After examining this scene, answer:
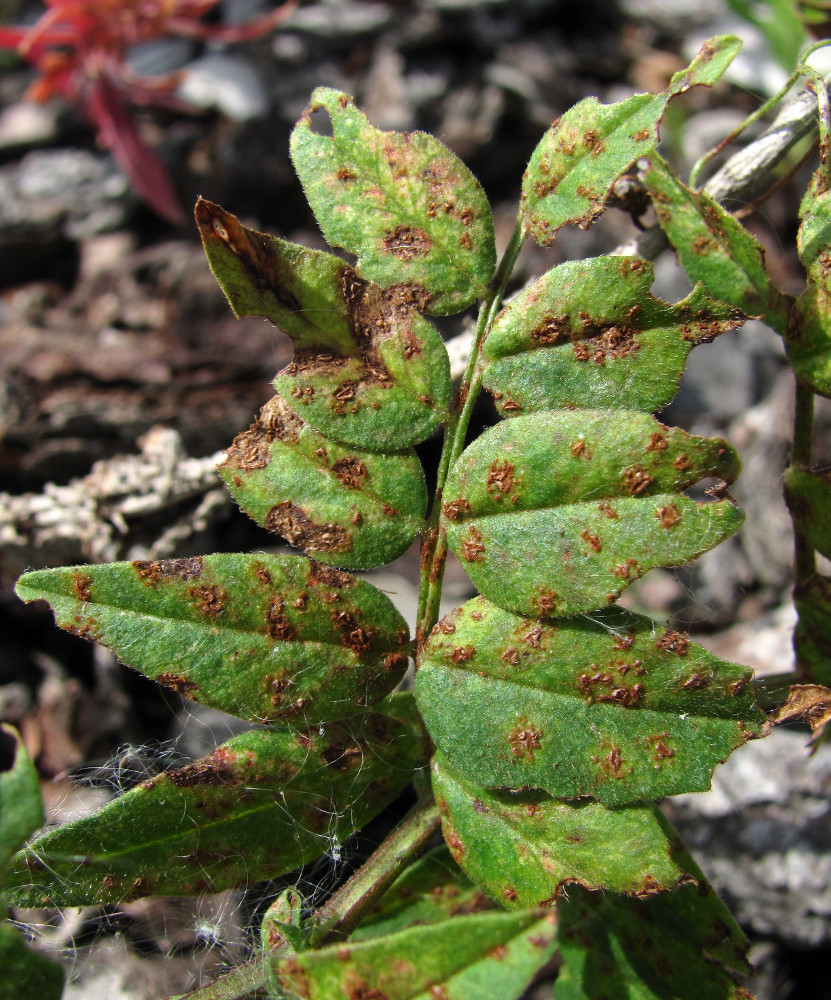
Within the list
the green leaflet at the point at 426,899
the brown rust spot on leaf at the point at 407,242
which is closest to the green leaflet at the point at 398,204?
the brown rust spot on leaf at the point at 407,242

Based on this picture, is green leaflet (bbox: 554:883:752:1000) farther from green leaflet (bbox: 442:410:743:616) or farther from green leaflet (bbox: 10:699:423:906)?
green leaflet (bbox: 442:410:743:616)

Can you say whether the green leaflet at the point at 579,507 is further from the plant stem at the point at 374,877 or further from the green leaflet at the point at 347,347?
the plant stem at the point at 374,877

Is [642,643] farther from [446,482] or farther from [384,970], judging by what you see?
[384,970]

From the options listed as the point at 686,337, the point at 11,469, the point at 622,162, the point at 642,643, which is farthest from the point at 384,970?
the point at 11,469

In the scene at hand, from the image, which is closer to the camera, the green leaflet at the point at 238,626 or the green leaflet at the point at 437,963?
the green leaflet at the point at 437,963

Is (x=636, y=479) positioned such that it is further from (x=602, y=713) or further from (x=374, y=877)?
(x=374, y=877)

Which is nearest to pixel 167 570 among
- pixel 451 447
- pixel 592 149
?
pixel 451 447
